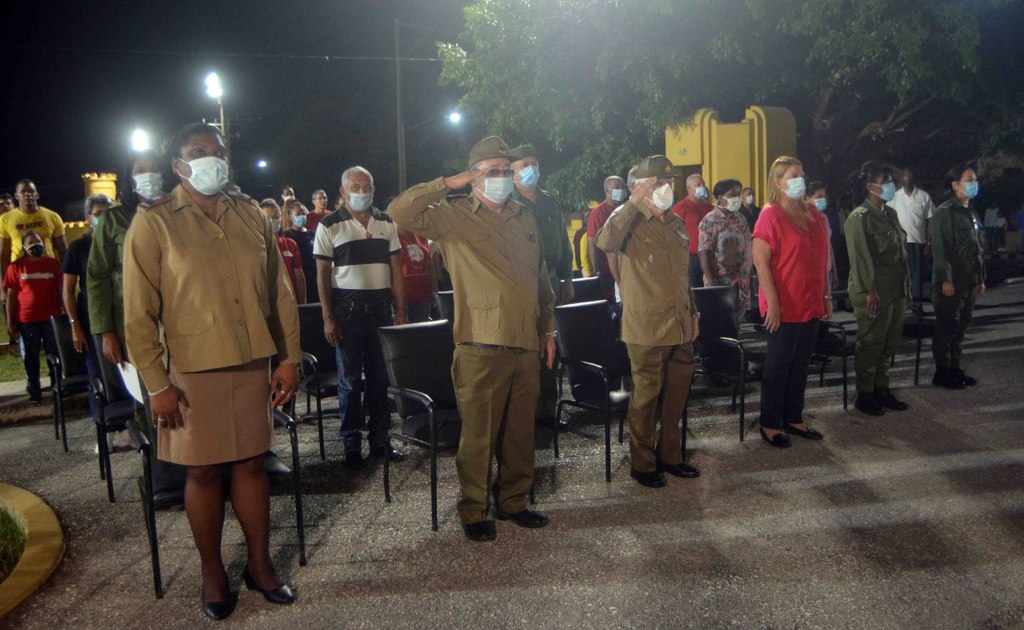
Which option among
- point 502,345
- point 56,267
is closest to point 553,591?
point 502,345

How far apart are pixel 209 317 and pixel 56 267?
537 cm

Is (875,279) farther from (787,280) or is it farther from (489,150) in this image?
(489,150)

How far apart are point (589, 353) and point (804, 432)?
61.1 inches

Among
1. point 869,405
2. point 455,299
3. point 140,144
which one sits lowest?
point 869,405

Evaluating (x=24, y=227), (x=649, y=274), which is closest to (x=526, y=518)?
(x=649, y=274)

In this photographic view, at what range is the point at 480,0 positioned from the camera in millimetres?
18828

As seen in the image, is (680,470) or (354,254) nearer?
(680,470)

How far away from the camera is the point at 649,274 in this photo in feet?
16.3

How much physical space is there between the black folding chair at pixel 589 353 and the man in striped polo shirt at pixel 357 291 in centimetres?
106

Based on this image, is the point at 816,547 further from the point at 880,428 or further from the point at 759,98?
the point at 759,98

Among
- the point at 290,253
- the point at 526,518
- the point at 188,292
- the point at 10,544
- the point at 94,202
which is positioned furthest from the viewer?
the point at 290,253

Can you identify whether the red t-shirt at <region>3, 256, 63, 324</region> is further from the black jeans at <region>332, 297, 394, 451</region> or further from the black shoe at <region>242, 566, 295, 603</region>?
the black shoe at <region>242, 566, 295, 603</region>

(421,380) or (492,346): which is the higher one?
(492,346)

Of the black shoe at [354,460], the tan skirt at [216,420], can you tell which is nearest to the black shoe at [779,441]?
the black shoe at [354,460]
